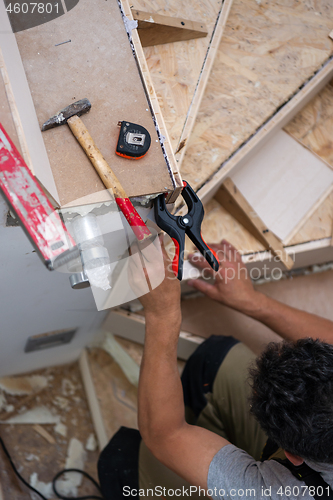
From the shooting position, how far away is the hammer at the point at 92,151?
85cm

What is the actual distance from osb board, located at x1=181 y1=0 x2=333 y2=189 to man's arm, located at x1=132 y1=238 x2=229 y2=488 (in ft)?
1.77

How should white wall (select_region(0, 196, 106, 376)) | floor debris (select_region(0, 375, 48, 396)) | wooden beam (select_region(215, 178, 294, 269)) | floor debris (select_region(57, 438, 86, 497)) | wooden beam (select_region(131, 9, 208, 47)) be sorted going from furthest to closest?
floor debris (select_region(0, 375, 48, 396))
floor debris (select_region(57, 438, 86, 497))
wooden beam (select_region(215, 178, 294, 269))
wooden beam (select_region(131, 9, 208, 47))
white wall (select_region(0, 196, 106, 376))

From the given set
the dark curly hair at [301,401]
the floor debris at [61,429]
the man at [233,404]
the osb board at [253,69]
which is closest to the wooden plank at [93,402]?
the floor debris at [61,429]

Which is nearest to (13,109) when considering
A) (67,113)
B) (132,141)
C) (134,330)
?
(67,113)

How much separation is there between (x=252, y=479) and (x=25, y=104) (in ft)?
3.59

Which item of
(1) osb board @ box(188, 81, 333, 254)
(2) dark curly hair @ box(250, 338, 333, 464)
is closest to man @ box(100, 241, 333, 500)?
(2) dark curly hair @ box(250, 338, 333, 464)

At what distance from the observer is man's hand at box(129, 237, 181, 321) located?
41.6 inches

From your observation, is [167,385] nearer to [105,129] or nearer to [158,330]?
[158,330]

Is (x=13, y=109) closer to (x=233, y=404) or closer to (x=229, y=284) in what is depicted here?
(x=229, y=284)

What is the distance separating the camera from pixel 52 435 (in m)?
1.81

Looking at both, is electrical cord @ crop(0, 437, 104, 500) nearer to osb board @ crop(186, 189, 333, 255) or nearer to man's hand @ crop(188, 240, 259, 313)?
man's hand @ crop(188, 240, 259, 313)

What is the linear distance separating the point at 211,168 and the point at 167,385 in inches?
32.6

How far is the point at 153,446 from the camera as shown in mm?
1136

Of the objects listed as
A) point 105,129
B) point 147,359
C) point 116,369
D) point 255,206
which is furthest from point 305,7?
point 116,369
